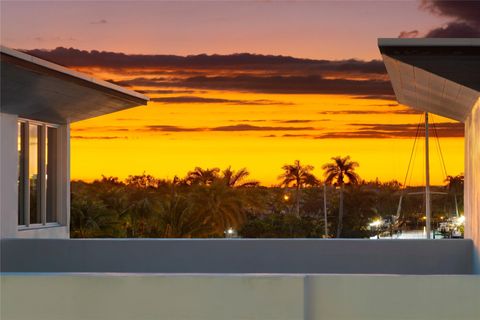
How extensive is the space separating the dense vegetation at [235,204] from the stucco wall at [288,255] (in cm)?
1930

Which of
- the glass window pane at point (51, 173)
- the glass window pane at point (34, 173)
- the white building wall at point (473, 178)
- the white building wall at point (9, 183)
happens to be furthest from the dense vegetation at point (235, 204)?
the white building wall at point (473, 178)

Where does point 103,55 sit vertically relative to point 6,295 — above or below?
above

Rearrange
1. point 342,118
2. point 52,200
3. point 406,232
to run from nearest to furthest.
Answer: point 52,200
point 342,118
point 406,232

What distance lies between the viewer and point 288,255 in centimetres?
1304

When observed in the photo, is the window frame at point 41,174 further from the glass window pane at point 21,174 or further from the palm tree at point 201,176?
the palm tree at point 201,176

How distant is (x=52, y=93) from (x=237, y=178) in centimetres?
2523

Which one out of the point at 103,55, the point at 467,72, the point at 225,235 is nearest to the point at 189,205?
the point at 225,235

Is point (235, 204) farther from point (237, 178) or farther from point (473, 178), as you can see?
point (473, 178)

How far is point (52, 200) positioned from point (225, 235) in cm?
2152

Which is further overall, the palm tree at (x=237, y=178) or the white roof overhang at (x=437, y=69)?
the palm tree at (x=237, y=178)

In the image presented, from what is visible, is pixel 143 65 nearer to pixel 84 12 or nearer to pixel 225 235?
pixel 84 12

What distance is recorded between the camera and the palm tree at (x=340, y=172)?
53875 millimetres

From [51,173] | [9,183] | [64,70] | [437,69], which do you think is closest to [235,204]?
[51,173]

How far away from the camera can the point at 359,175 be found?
5541 centimetres
